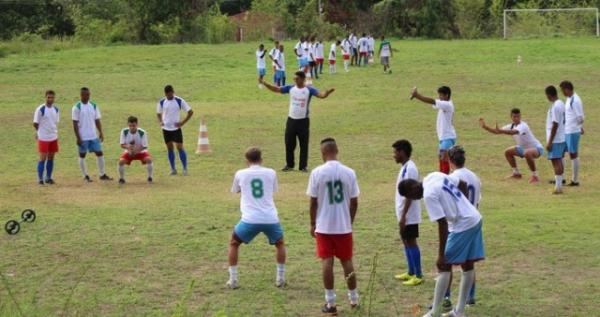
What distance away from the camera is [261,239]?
13891 mm

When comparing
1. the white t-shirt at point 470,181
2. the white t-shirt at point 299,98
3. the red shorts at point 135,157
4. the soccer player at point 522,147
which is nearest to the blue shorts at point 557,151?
the soccer player at point 522,147

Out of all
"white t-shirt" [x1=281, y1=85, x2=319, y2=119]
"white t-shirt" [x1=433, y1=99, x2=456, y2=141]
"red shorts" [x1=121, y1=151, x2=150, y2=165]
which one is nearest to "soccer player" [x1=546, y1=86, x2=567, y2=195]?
"white t-shirt" [x1=433, y1=99, x2=456, y2=141]

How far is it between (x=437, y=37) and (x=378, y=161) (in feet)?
155

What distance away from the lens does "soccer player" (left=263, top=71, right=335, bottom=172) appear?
1928 centimetres

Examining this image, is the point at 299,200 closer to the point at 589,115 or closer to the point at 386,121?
the point at 386,121

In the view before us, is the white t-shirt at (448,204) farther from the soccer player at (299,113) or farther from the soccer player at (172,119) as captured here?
the soccer player at (172,119)

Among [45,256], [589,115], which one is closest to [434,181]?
[45,256]

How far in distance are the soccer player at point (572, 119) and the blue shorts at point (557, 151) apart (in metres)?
0.32

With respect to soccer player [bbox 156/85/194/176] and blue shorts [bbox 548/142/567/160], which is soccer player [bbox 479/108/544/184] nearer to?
blue shorts [bbox 548/142/567/160]

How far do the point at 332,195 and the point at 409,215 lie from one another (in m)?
1.15

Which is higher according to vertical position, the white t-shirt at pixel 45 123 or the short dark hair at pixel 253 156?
the short dark hair at pixel 253 156

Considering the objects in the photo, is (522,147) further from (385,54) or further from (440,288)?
(385,54)

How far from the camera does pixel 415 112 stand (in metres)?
29.7

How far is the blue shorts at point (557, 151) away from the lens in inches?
679
